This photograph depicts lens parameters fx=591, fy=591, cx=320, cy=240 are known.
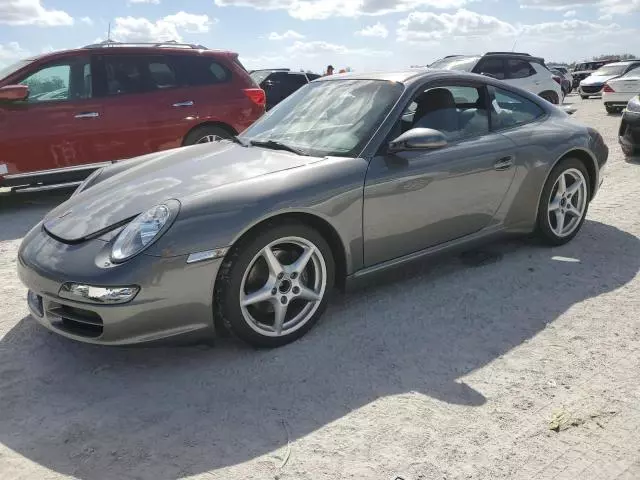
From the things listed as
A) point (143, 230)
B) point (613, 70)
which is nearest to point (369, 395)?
point (143, 230)

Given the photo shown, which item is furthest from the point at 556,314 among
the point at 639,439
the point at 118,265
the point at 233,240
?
the point at 118,265

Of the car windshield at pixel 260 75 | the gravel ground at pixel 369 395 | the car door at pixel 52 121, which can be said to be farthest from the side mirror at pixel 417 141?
the car windshield at pixel 260 75

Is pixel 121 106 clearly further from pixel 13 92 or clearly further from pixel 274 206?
pixel 274 206

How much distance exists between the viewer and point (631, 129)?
25.6 feet

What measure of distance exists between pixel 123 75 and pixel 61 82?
69 centimetres

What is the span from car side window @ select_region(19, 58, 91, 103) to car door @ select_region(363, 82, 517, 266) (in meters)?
4.43

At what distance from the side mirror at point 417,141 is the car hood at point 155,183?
48 cm

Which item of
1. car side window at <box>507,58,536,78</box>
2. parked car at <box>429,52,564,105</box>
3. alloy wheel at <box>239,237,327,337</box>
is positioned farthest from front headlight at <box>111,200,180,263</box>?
car side window at <box>507,58,536,78</box>

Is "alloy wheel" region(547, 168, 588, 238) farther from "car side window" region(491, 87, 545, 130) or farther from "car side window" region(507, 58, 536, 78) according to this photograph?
"car side window" region(507, 58, 536, 78)

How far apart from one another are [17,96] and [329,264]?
4.65 meters

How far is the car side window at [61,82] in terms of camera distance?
6.46 m

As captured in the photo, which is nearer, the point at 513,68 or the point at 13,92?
the point at 13,92

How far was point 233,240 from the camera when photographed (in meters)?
2.88

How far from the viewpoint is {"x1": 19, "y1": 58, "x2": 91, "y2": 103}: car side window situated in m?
6.46
